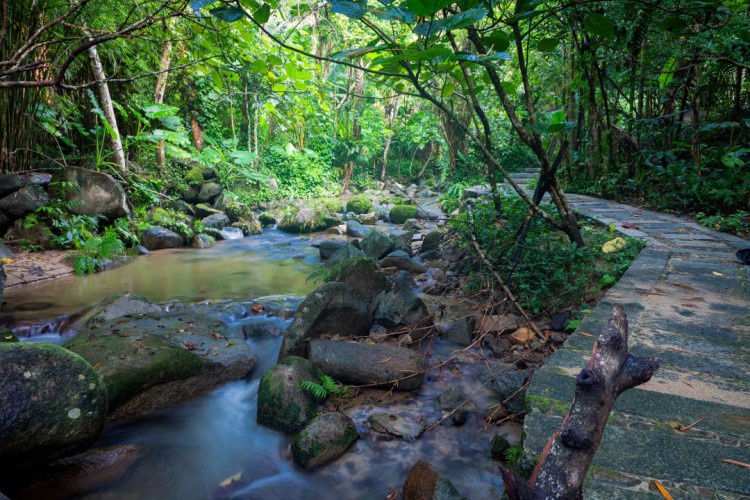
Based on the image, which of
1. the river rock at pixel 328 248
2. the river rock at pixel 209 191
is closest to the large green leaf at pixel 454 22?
the river rock at pixel 328 248

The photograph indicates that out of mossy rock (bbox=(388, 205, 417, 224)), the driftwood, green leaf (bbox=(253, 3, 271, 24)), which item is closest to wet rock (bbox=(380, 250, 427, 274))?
green leaf (bbox=(253, 3, 271, 24))

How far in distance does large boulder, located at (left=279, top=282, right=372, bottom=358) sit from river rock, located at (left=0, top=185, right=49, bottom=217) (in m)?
5.29

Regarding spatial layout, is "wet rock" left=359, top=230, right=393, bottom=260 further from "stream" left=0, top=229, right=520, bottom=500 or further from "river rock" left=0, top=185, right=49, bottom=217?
"river rock" left=0, top=185, right=49, bottom=217

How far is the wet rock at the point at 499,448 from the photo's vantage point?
2.52 m

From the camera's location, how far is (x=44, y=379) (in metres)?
2.28

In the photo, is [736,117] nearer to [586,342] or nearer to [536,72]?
[536,72]

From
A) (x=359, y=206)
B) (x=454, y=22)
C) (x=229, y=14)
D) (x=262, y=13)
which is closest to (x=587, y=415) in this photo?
(x=454, y=22)

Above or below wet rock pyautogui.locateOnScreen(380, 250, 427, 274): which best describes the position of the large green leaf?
above

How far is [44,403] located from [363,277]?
3.15 m

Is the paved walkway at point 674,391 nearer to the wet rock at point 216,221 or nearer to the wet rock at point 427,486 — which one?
the wet rock at point 427,486

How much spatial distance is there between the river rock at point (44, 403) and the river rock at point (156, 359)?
1.57 feet

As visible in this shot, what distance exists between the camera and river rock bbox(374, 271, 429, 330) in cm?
422

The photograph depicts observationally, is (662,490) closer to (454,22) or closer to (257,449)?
(454,22)

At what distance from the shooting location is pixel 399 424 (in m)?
2.90
